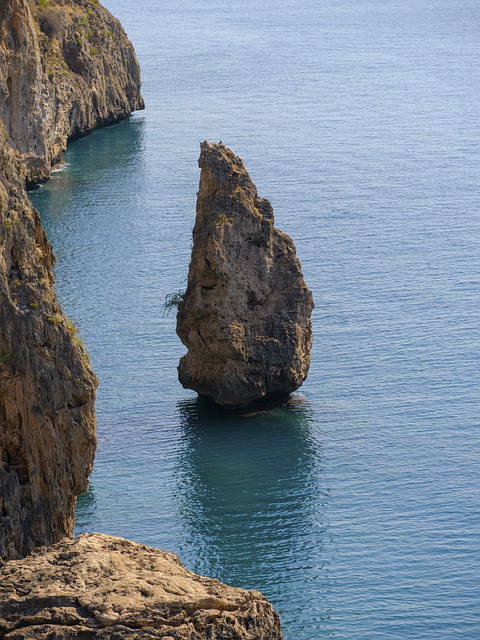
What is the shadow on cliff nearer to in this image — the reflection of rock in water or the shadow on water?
the reflection of rock in water

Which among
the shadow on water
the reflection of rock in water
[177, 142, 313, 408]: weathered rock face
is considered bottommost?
the reflection of rock in water

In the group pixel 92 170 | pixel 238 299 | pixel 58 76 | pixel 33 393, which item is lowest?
pixel 92 170

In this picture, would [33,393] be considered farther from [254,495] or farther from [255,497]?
[254,495]

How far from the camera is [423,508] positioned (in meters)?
51.5

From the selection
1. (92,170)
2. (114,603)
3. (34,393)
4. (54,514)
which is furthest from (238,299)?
(92,170)

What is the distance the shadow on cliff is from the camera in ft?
154

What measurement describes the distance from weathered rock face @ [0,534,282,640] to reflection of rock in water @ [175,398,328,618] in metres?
23.3

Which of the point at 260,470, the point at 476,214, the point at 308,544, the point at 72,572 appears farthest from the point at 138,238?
the point at 72,572

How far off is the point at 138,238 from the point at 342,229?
52.2 ft

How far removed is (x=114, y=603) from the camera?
66.2 feet

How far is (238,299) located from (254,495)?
33.5 feet

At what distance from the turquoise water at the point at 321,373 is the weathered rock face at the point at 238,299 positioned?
219cm

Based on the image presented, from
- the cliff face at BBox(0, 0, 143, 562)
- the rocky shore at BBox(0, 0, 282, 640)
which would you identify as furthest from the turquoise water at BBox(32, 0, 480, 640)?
the rocky shore at BBox(0, 0, 282, 640)

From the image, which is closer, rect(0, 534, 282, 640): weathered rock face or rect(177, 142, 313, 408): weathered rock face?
rect(0, 534, 282, 640): weathered rock face
